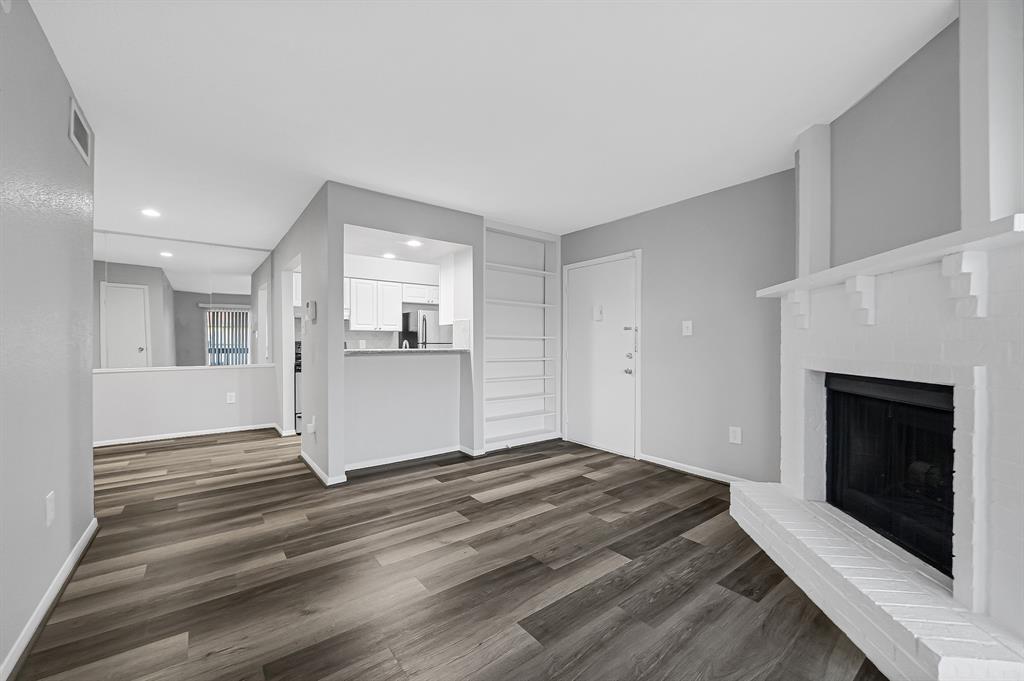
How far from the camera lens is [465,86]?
218 centimetres

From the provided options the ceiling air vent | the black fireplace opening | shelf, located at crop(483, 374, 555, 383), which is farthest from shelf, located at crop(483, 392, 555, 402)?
the ceiling air vent

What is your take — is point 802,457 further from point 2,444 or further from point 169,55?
point 169,55

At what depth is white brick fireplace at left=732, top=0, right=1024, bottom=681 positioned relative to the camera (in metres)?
1.36

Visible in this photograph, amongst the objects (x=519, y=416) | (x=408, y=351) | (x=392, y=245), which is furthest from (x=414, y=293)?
(x=519, y=416)

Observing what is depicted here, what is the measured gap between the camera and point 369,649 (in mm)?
1617

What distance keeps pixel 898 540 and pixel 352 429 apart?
144 inches

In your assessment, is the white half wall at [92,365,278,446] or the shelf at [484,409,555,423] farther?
the white half wall at [92,365,278,446]

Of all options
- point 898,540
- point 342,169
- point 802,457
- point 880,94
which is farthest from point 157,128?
point 898,540

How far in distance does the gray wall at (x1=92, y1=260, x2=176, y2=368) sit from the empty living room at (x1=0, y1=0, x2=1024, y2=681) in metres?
1.17

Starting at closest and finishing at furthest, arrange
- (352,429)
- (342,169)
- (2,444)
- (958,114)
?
(2,444)
(958,114)
(342,169)
(352,429)

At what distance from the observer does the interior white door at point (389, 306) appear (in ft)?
17.8

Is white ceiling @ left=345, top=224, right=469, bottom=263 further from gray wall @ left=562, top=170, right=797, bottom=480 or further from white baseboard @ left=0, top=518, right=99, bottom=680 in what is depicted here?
white baseboard @ left=0, top=518, right=99, bottom=680

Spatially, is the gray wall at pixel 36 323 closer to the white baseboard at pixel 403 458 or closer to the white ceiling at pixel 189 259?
the white baseboard at pixel 403 458

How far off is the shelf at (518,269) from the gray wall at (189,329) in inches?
150
